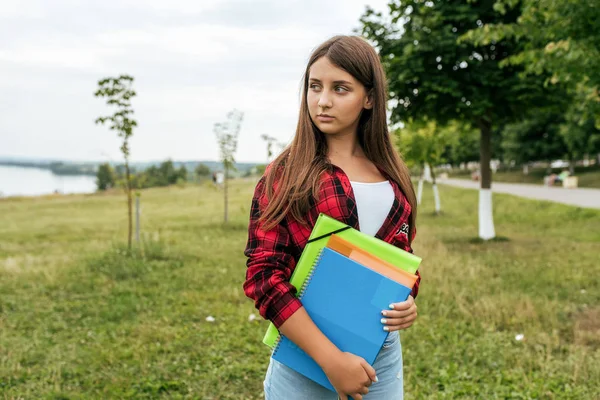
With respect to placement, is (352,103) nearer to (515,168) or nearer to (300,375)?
(300,375)

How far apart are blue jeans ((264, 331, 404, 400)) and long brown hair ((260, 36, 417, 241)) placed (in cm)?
43

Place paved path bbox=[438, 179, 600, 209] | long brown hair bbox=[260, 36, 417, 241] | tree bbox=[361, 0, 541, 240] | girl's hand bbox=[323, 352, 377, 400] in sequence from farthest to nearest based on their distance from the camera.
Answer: paved path bbox=[438, 179, 600, 209]
tree bbox=[361, 0, 541, 240]
long brown hair bbox=[260, 36, 417, 241]
girl's hand bbox=[323, 352, 377, 400]

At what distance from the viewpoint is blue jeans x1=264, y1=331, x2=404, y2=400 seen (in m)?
1.58

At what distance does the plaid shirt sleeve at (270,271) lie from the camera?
139 centimetres

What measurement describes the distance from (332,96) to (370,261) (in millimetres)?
540

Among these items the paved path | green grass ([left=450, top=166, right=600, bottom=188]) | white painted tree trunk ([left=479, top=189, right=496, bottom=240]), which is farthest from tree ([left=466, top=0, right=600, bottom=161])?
green grass ([left=450, top=166, right=600, bottom=188])

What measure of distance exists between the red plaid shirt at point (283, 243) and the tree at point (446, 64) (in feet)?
25.7

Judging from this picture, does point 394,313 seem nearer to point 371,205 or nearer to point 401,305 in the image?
point 401,305

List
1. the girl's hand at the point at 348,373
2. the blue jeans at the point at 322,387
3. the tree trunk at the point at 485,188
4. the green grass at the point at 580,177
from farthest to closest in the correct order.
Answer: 1. the green grass at the point at 580,177
2. the tree trunk at the point at 485,188
3. the blue jeans at the point at 322,387
4. the girl's hand at the point at 348,373

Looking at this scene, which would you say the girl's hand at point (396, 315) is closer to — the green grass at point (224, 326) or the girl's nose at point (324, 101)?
the girl's nose at point (324, 101)

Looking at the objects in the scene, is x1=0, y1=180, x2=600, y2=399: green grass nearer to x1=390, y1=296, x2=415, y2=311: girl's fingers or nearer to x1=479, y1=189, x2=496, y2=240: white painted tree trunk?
x1=479, y1=189, x2=496, y2=240: white painted tree trunk

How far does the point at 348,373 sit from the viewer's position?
54.2 inches

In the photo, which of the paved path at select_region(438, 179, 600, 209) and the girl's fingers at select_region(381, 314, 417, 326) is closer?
the girl's fingers at select_region(381, 314, 417, 326)

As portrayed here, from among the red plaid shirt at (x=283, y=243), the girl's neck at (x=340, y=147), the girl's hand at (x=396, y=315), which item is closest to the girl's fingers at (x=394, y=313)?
the girl's hand at (x=396, y=315)
